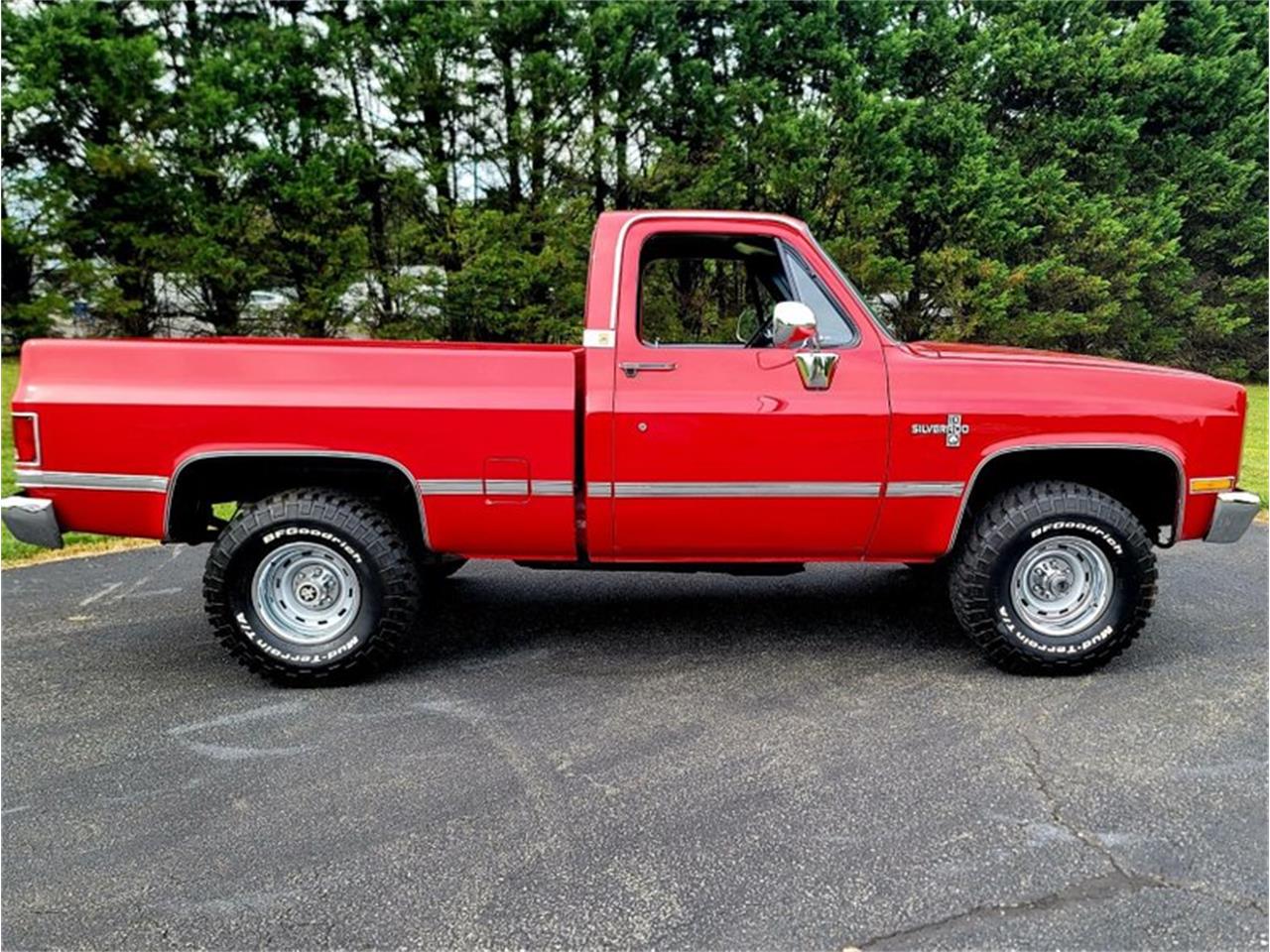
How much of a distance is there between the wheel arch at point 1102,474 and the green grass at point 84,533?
13.4 feet

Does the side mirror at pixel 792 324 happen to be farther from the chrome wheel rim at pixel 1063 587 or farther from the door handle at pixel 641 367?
the chrome wheel rim at pixel 1063 587

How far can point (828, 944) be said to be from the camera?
7.13ft

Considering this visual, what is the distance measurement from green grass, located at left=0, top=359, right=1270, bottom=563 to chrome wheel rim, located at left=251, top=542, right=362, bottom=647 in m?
0.99

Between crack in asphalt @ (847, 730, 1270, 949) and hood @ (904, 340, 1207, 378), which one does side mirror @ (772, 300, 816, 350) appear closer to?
hood @ (904, 340, 1207, 378)

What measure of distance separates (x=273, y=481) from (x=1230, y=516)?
4256mm

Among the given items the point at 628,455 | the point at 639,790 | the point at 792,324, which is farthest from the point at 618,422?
the point at 639,790

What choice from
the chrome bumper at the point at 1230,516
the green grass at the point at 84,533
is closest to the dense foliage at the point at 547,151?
the green grass at the point at 84,533

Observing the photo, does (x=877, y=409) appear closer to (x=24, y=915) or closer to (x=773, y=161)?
(x=24, y=915)

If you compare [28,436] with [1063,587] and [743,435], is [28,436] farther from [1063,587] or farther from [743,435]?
[1063,587]

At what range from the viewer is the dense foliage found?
12180 mm

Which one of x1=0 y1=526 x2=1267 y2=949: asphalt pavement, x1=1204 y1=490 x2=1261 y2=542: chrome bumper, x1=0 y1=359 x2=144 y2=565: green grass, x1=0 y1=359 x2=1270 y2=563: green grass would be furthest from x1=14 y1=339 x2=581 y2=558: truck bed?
x1=1204 y1=490 x2=1261 y2=542: chrome bumper

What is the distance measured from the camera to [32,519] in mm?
3578

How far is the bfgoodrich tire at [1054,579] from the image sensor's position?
3.72 metres

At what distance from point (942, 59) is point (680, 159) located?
5.64 m
